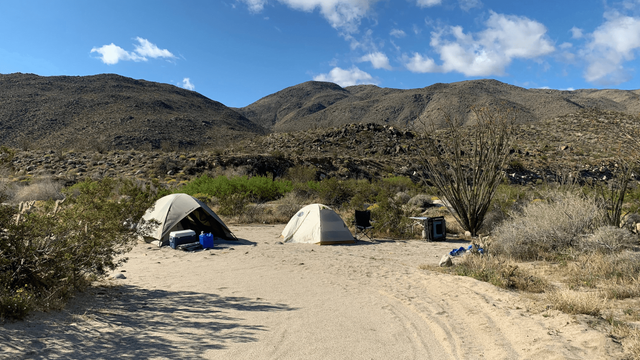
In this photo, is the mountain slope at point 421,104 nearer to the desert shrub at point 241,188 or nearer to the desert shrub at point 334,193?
the desert shrub at point 334,193

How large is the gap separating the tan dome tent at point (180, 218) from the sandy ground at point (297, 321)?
2854 mm

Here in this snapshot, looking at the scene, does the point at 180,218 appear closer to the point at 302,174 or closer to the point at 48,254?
the point at 48,254

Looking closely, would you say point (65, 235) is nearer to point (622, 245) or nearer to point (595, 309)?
point (595, 309)

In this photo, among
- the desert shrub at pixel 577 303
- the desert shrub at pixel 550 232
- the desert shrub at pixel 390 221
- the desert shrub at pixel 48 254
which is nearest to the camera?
the desert shrub at pixel 48 254

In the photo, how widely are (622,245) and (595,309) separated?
12.3 feet

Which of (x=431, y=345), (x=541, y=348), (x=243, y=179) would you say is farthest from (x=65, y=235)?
(x=243, y=179)

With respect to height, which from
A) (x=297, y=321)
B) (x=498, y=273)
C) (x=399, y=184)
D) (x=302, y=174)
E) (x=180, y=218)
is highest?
(x=302, y=174)

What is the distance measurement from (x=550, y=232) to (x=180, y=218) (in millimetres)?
9639

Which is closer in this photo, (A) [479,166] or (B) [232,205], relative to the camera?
(A) [479,166]

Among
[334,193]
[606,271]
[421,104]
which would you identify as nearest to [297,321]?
[606,271]

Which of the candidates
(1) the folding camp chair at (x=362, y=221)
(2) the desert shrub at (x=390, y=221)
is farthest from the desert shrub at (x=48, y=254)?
(2) the desert shrub at (x=390, y=221)

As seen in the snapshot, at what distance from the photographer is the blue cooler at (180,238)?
34.7 feet

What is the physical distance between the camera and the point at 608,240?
7754 mm

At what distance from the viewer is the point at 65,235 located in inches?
206
